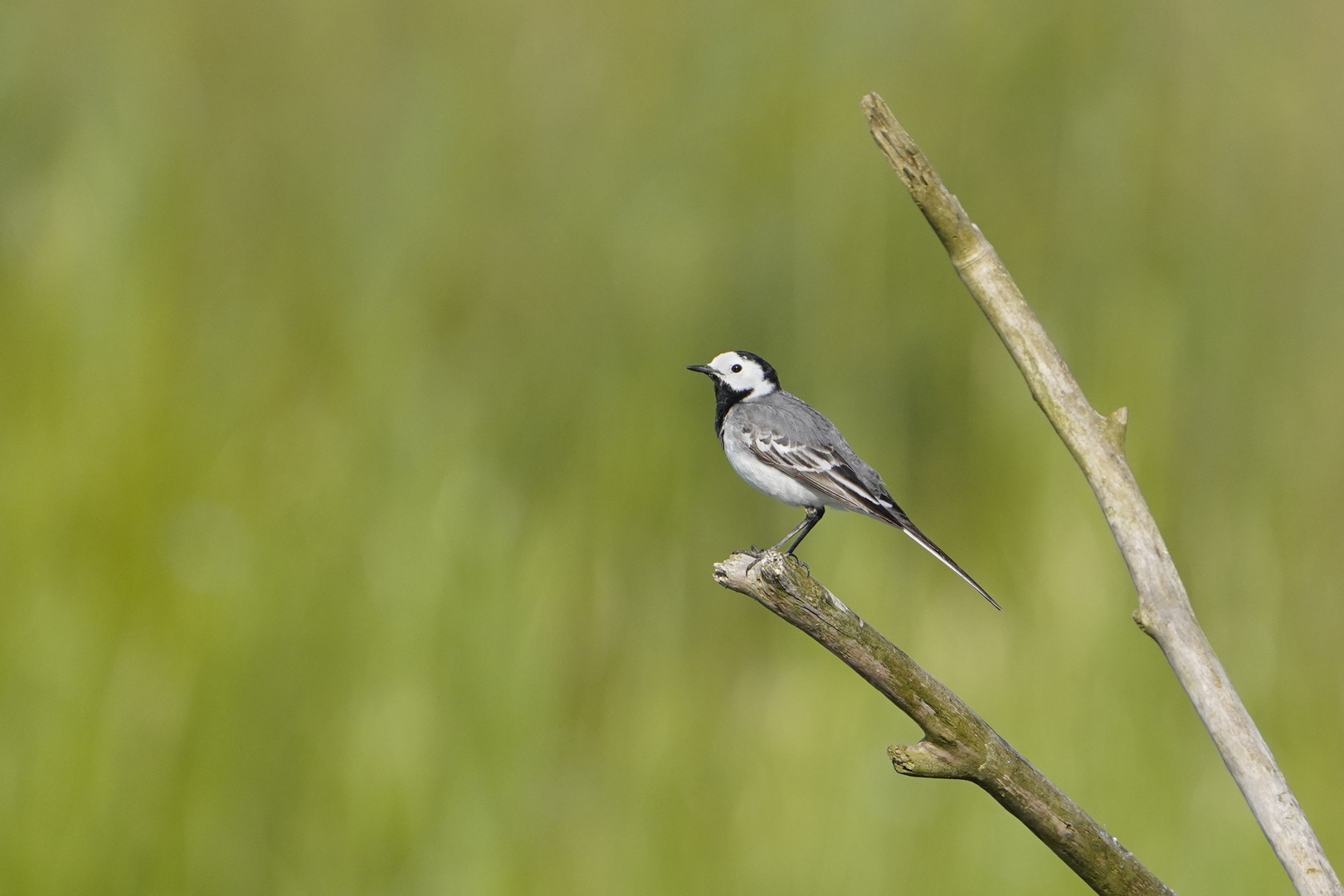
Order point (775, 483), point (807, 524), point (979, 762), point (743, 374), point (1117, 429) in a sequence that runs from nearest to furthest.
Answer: point (979, 762) < point (1117, 429) < point (775, 483) < point (807, 524) < point (743, 374)

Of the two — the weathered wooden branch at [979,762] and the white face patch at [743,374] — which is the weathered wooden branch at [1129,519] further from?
the white face patch at [743,374]

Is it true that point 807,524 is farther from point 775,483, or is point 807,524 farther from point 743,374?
point 743,374

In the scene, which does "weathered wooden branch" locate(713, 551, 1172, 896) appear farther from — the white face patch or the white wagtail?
the white face patch

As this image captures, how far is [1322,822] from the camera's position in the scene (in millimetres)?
3021

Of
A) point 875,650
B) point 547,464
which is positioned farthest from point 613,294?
point 875,650

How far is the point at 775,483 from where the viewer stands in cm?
222

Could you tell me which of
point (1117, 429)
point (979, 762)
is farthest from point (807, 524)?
point (979, 762)

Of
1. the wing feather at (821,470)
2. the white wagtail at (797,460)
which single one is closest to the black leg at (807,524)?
the white wagtail at (797,460)

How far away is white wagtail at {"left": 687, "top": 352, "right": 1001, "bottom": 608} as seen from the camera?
2.19 m

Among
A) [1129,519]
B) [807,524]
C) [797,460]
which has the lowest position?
[807,524]

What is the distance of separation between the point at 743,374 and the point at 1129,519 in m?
1.77

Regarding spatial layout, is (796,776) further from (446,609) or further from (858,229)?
(858,229)

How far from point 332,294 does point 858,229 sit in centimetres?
154

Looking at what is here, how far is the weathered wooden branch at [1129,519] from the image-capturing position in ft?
2.57
